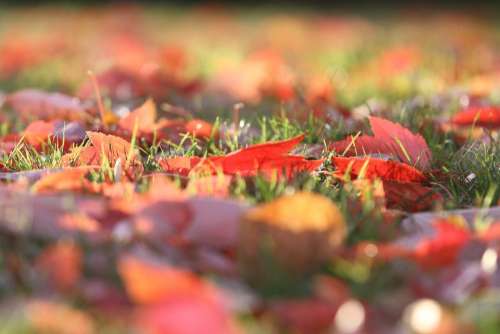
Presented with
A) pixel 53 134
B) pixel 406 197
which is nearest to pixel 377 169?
pixel 406 197

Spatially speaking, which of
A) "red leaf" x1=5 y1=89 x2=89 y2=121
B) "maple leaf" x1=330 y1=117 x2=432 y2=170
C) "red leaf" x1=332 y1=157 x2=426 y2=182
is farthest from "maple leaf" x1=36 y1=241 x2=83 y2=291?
"red leaf" x1=5 y1=89 x2=89 y2=121

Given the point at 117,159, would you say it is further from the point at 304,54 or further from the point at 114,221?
the point at 304,54

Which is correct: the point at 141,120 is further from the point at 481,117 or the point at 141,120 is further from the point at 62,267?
the point at 62,267

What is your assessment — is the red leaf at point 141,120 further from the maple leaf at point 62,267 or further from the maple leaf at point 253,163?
the maple leaf at point 62,267

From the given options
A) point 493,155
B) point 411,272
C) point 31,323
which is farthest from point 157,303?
point 493,155

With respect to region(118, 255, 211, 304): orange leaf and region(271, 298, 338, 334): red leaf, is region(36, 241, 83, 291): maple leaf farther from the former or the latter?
region(271, 298, 338, 334): red leaf

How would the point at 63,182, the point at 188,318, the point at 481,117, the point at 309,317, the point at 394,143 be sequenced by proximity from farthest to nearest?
the point at 481,117
the point at 394,143
the point at 63,182
the point at 309,317
the point at 188,318
